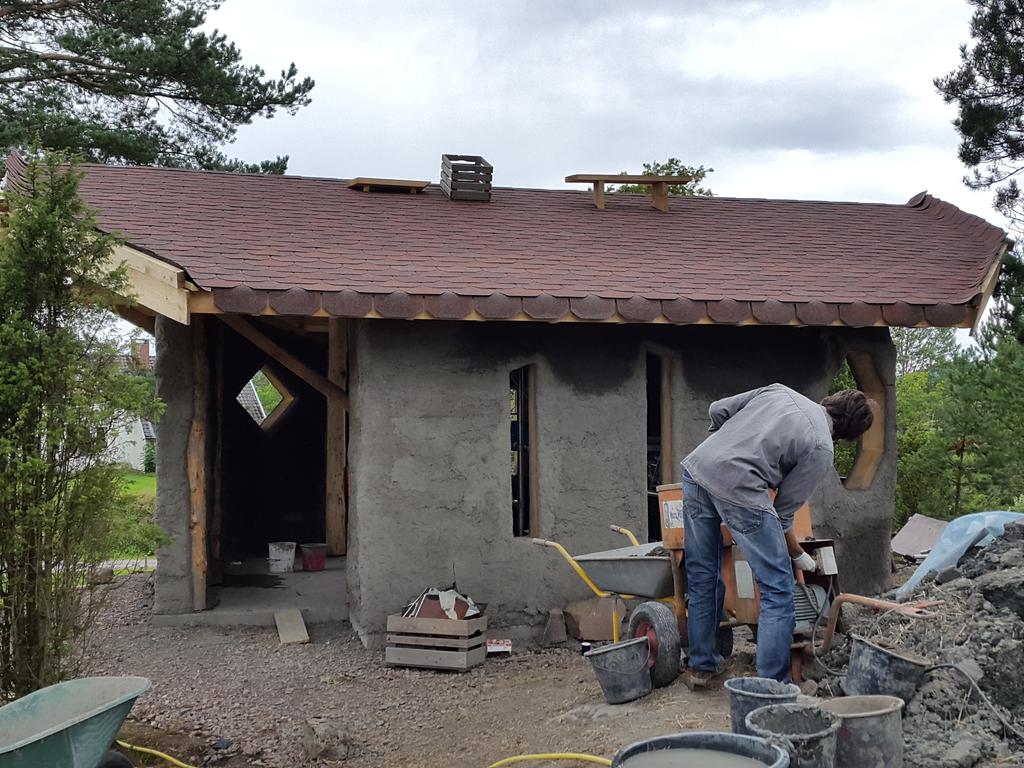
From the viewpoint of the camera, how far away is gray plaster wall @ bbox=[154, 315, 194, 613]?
8430 mm

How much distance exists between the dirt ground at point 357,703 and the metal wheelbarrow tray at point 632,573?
1.94 feet

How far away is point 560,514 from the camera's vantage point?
8195mm

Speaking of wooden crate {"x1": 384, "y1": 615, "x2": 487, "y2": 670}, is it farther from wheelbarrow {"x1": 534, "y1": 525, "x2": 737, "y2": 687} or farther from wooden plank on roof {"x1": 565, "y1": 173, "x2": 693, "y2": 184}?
wooden plank on roof {"x1": 565, "y1": 173, "x2": 693, "y2": 184}

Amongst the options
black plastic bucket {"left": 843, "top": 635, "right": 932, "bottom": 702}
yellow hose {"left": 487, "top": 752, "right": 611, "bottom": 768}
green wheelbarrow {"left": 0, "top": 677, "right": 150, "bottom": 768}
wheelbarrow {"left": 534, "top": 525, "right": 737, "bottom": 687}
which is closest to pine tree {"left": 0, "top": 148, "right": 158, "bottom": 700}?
green wheelbarrow {"left": 0, "top": 677, "right": 150, "bottom": 768}

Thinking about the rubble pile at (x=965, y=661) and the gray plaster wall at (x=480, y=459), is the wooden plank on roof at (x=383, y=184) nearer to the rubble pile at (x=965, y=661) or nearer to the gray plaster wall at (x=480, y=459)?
the gray plaster wall at (x=480, y=459)

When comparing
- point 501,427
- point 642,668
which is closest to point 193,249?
point 501,427

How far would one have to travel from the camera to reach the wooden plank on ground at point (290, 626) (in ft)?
26.9

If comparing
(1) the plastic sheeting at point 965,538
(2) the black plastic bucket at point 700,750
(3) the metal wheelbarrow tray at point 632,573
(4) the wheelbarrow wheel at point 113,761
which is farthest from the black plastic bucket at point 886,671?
(4) the wheelbarrow wheel at point 113,761

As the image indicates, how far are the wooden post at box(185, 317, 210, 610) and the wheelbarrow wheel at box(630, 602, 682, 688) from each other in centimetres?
428

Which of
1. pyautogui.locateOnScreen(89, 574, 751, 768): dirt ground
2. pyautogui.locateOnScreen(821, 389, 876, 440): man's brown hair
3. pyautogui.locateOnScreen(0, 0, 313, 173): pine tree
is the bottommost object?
pyautogui.locateOnScreen(89, 574, 751, 768): dirt ground

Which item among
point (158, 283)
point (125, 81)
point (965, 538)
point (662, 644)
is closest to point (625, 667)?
point (662, 644)

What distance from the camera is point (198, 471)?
8.52 meters

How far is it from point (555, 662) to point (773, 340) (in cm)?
324

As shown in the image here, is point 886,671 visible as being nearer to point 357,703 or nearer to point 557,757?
point 557,757
